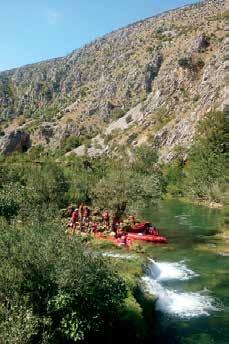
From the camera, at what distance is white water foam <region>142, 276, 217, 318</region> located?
120 feet

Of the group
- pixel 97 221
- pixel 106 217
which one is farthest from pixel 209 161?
pixel 97 221

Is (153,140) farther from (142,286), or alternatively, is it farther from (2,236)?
(2,236)

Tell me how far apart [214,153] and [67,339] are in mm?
107096

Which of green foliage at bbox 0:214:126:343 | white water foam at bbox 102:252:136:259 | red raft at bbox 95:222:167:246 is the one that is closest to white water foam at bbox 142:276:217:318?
white water foam at bbox 102:252:136:259

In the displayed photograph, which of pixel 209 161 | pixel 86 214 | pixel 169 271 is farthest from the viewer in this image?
pixel 209 161

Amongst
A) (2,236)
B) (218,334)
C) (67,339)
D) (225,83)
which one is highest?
(225,83)

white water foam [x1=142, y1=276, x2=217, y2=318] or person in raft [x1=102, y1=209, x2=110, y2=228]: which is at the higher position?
person in raft [x1=102, y1=209, x2=110, y2=228]

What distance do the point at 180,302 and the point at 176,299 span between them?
67 centimetres

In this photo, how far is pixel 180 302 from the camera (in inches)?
1516

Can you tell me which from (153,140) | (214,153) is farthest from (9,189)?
(153,140)

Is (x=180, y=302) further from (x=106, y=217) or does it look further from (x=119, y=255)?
(x=106, y=217)

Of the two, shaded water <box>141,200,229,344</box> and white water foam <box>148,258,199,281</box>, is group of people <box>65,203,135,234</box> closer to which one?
shaded water <box>141,200,229,344</box>

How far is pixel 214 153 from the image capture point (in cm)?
12688

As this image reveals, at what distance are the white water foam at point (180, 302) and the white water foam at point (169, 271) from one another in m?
3.98
